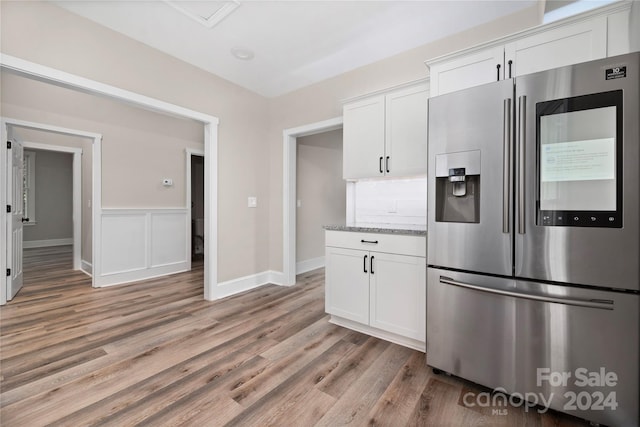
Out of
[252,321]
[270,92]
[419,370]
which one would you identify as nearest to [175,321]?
[252,321]

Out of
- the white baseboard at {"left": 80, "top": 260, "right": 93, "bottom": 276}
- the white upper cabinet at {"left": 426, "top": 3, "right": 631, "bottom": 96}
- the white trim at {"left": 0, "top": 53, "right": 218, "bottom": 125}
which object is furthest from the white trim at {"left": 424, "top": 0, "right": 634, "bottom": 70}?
the white baseboard at {"left": 80, "top": 260, "right": 93, "bottom": 276}

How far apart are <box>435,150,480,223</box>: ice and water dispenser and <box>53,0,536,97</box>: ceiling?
1461 mm

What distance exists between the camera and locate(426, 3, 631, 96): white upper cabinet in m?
1.63

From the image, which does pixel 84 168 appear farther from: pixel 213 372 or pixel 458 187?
pixel 458 187

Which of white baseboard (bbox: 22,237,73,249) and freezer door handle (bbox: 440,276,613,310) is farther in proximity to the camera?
white baseboard (bbox: 22,237,73,249)

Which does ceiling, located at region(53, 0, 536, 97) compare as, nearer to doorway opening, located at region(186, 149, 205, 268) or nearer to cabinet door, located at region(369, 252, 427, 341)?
cabinet door, located at region(369, 252, 427, 341)

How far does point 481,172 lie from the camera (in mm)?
1659

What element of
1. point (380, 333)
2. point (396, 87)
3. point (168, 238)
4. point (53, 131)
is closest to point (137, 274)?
point (168, 238)

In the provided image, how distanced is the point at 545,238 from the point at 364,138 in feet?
5.72

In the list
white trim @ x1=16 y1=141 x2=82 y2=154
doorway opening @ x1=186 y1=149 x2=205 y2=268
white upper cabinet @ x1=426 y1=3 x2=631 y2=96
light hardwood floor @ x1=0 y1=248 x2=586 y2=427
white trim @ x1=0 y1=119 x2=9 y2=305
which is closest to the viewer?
light hardwood floor @ x1=0 y1=248 x2=586 y2=427

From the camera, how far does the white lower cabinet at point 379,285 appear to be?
215cm

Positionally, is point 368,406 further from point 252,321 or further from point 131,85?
point 131,85

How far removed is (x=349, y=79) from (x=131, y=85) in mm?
2308

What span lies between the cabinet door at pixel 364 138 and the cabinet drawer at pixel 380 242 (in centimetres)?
65
